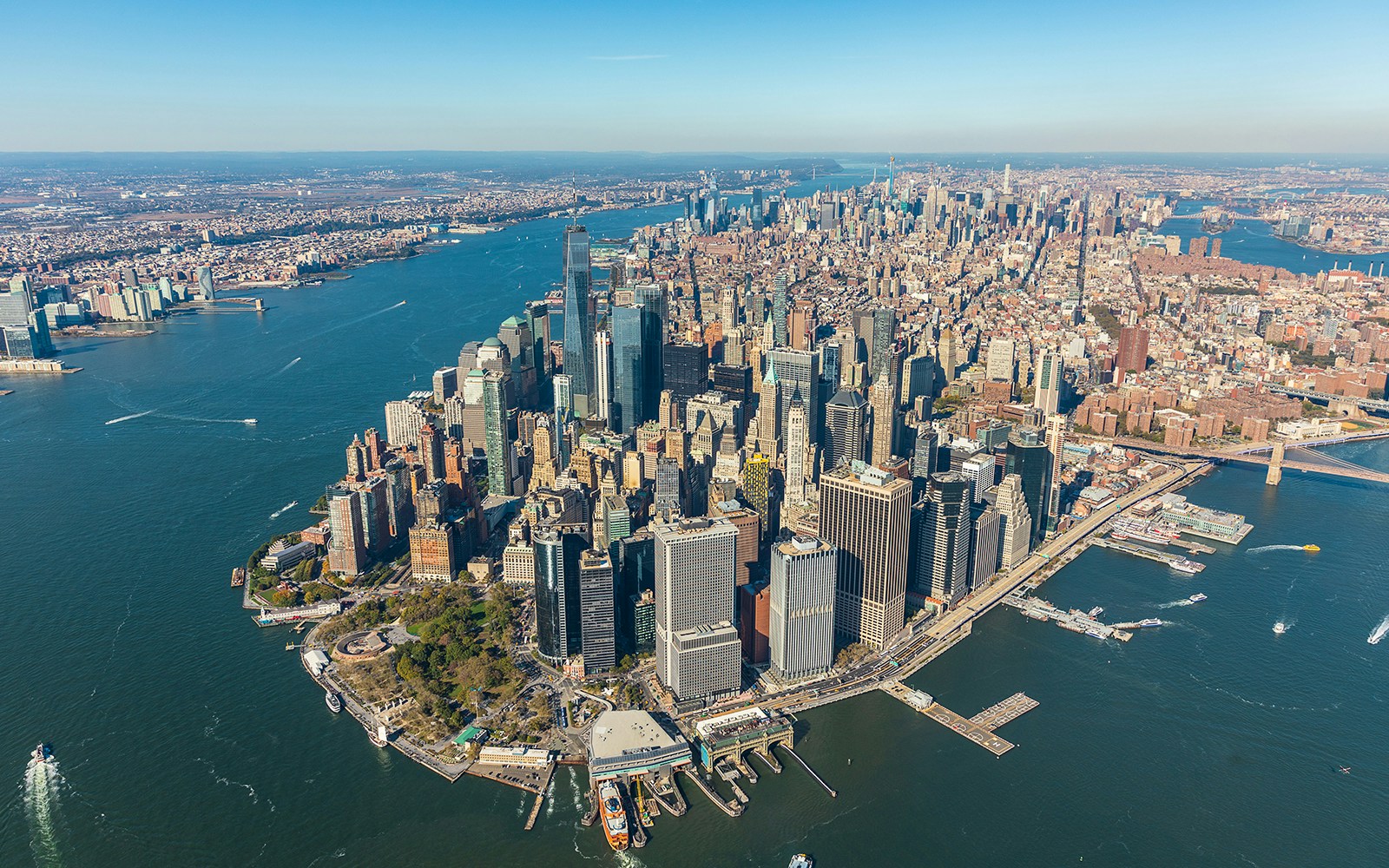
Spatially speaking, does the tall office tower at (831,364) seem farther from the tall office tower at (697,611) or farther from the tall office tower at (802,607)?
the tall office tower at (697,611)

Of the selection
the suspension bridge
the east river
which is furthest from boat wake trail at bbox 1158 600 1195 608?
the suspension bridge

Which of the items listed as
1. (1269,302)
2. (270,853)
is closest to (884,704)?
(270,853)

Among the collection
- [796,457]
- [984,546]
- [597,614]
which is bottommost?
[984,546]

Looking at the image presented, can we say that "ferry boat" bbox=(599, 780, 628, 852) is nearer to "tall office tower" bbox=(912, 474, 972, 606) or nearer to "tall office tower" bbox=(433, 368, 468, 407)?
"tall office tower" bbox=(912, 474, 972, 606)

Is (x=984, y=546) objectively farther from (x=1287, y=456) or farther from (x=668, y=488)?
(x=1287, y=456)

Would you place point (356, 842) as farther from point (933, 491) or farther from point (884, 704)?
point (933, 491)

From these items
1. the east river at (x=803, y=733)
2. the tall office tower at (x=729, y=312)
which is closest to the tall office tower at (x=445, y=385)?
the east river at (x=803, y=733)

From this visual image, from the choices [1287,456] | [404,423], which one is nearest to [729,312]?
[404,423]
